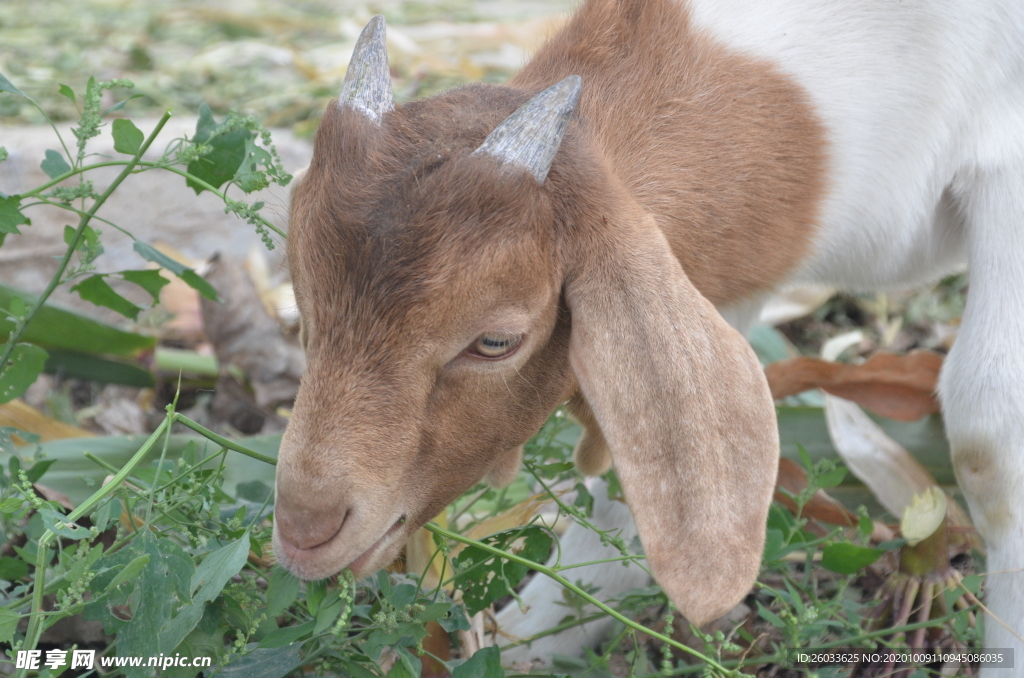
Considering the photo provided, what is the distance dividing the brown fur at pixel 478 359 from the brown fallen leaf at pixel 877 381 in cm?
137

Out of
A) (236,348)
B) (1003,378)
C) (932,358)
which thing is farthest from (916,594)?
(236,348)

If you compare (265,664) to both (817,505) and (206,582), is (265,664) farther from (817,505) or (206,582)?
(817,505)

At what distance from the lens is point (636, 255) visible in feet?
5.52

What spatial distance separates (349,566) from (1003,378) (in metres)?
1.46

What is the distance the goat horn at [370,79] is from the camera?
1767 millimetres

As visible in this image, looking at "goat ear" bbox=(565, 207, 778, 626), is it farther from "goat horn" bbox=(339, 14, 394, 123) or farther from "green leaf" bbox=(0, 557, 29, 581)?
"green leaf" bbox=(0, 557, 29, 581)

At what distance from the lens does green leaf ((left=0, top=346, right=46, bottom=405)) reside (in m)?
2.15

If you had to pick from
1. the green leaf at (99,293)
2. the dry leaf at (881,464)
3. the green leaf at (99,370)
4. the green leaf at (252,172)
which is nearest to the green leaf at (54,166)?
the green leaf at (99,293)

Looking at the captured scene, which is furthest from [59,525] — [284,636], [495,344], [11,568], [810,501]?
[810,501]

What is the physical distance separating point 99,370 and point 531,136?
7.78ft

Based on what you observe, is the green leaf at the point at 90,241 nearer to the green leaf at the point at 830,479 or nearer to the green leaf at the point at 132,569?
the green leaf at the point at 132,569

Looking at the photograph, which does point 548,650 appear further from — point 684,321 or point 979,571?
point 684,321

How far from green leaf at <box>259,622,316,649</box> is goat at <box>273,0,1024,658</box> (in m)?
0.17

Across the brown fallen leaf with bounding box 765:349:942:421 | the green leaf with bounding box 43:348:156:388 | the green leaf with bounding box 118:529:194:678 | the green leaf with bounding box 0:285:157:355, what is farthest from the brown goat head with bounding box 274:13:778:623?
the green leaf with bounding box 43:348:156:388
